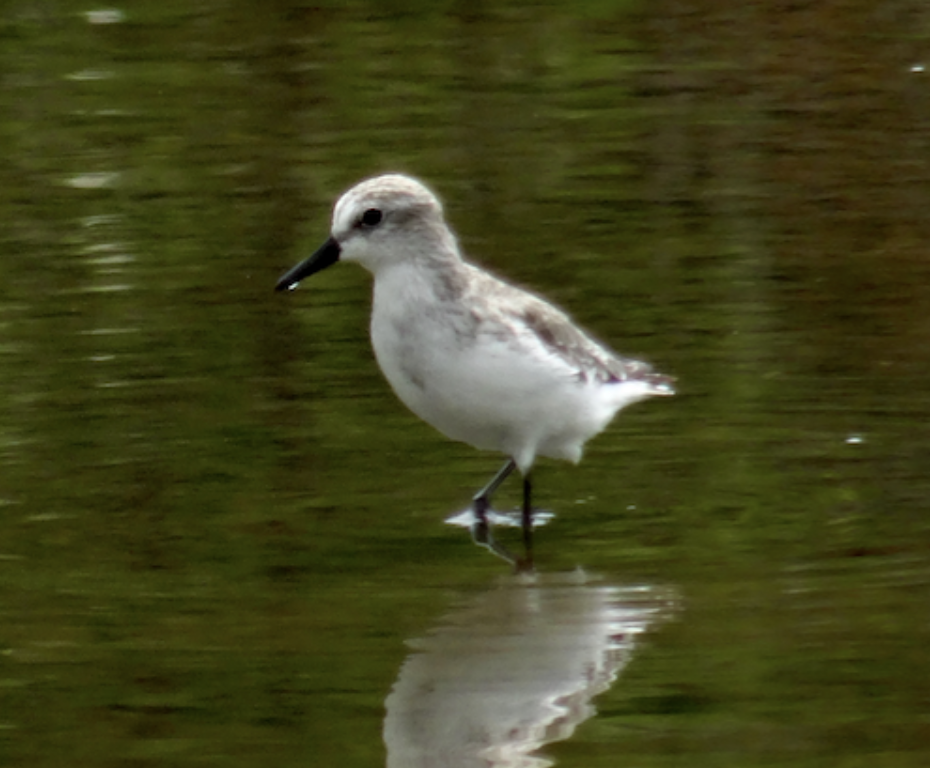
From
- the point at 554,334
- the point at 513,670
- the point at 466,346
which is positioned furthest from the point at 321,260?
the point at 513,670

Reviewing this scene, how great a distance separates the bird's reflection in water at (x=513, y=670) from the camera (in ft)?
18.3

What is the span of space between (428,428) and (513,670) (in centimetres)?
215

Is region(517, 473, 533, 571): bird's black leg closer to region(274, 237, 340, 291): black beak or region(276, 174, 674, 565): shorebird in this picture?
region(276, 174, 674, 565): shorebird

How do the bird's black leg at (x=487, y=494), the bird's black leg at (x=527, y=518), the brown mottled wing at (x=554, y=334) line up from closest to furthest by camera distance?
the brown mottled wing at (x=554, y=334) → the bird's black leg at (x=527, y=518) → the bird's black leg at (x=487, y=494)

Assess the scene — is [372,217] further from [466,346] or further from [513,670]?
[513,670]

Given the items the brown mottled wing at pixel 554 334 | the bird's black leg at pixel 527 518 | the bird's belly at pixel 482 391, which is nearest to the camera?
the bird's belly at pixel 482 391

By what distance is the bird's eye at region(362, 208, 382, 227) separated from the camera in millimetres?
7137

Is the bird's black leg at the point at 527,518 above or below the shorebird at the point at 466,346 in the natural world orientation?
below

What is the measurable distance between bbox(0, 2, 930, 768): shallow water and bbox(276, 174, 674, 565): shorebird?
1.07 feet

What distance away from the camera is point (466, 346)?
22.5ft

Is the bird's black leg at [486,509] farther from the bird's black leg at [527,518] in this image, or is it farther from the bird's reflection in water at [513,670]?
the bird's reflection in water at [513,670]

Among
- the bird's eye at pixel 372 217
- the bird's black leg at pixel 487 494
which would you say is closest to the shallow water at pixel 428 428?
the bird's black leg at pixel 487 494

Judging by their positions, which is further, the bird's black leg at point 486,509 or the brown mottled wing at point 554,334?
the bird's black leg at point 486,509

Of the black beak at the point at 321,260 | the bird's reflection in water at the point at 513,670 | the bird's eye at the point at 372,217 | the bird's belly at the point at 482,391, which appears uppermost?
the bird's eye at the point at 372,217
